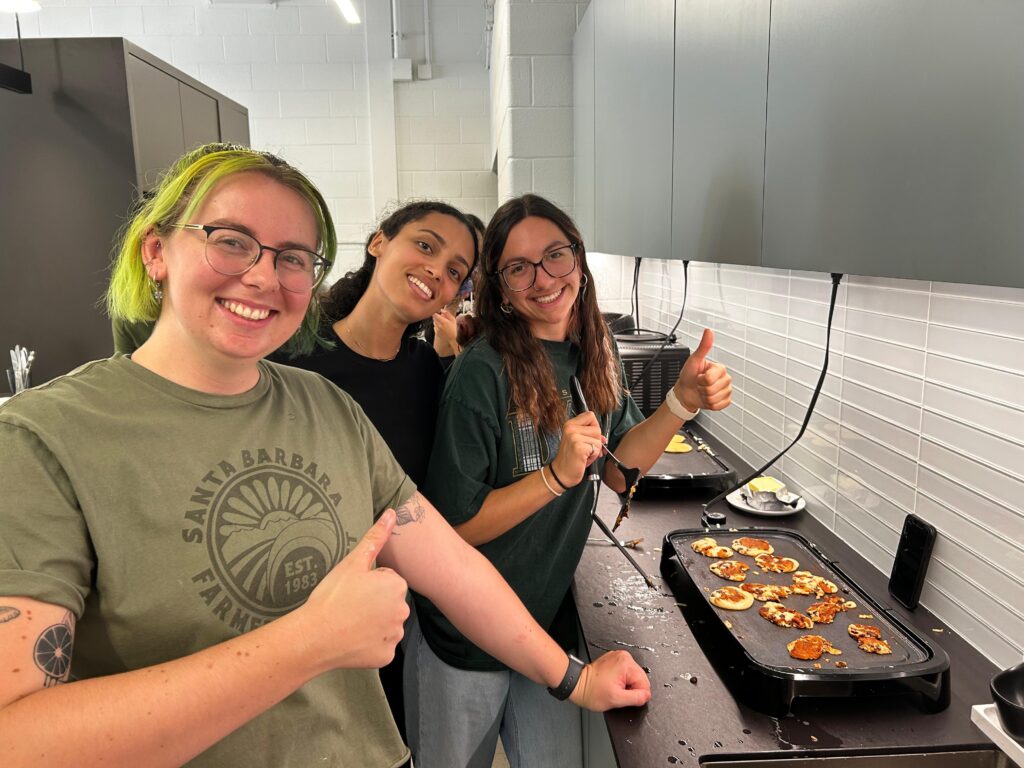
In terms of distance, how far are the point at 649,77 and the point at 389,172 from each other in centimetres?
439

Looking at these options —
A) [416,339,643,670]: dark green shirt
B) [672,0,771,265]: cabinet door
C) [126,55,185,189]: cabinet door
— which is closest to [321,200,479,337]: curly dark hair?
[416,339,643,670]: dark green shirt

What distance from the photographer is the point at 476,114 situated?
6.03 metres

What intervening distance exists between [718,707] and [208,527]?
827 mm

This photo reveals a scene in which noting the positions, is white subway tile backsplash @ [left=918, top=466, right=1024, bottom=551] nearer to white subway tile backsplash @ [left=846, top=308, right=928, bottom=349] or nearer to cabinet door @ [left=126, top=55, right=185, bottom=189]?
white subway tile backsplash @ [left=846, top=308, right=928, bottom=349]

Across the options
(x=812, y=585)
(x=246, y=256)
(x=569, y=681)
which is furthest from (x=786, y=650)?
(x=246, y=256)

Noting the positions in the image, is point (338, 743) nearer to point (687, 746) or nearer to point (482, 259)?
point (687, 746)

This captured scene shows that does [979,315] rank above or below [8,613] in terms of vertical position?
above

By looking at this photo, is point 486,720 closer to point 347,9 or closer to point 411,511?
point 411,511

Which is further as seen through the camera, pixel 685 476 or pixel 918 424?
pixel 685 476

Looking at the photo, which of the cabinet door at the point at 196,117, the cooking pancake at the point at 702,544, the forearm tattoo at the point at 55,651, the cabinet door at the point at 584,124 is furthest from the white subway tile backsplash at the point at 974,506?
the cabinet door at the point at 196,117

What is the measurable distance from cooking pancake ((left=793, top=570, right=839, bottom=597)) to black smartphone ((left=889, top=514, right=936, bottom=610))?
13 cm

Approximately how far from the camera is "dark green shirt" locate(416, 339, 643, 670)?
1.46 metres

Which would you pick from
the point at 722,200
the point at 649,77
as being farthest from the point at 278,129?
the point at 722,200

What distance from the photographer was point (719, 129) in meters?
1.48
